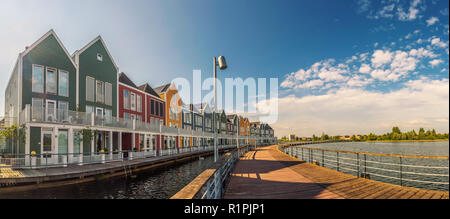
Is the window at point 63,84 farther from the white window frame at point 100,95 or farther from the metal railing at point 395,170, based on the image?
the metal railing at point 395,170

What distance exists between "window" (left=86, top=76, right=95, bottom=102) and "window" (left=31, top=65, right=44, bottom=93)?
3811 millimetres

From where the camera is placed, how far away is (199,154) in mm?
35219

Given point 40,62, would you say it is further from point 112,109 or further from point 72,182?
point 72,182

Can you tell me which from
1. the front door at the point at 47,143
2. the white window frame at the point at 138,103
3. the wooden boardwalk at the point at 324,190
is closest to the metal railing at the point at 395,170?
the wooden boardwalk at the point at 324,190

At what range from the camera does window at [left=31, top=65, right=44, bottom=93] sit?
56.8 feet

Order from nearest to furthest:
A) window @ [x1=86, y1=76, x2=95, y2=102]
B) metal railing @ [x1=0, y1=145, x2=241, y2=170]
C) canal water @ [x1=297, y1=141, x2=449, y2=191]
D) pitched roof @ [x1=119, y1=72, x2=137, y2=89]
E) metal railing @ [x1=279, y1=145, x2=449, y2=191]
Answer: metal railing @ [x1=279, y1=145, x2=449, y2=191]
canal water @ [x1=297, y1=141, x2=449, y2=191]
metal railing @ [x1=0, y1=145, x2=241, y2=170]
window @ [x1=86, y1=76, x2=95, y2=102]
pitched roof @ [x1=119, y1=72, x2=137, y2=89]

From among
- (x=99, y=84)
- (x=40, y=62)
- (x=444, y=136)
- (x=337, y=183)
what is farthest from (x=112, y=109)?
(x=444, y=136)

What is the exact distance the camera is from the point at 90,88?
21.6 m

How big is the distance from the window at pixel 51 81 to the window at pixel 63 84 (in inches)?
16.8

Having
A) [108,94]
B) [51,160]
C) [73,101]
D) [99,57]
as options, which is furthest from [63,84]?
[51,160]

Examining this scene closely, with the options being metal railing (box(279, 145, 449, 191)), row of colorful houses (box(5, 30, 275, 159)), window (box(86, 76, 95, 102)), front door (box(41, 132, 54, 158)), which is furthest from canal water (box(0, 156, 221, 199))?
window (box(86, 76, 95, 102))

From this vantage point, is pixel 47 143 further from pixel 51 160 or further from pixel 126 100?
pixel 126 100

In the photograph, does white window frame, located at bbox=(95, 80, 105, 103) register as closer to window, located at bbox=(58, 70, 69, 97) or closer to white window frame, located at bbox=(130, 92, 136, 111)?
window, located at bbox=(58, 70, 69, 97)

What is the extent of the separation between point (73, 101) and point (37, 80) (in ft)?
10.0
